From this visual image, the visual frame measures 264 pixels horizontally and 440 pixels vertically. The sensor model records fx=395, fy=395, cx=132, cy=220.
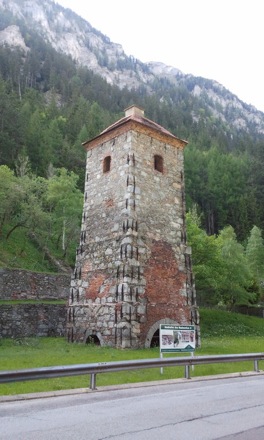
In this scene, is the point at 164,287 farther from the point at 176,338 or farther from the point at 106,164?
the point at 106,164

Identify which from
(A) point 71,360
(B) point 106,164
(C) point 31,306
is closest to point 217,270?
(B) point 106,164

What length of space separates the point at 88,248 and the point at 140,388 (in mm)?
11432

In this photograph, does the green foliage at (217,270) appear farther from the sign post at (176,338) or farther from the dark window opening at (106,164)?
the sign post at (176,338)

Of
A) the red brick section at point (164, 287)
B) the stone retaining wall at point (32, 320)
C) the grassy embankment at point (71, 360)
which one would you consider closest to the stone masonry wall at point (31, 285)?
the stone retaining wall at point (32, 320)

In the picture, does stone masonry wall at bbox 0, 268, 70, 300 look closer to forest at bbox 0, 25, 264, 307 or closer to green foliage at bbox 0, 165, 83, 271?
forest at bbox 0, 25, 264, 307

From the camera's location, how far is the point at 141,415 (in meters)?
6.64

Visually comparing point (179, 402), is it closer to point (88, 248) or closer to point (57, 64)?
point (88, 248)

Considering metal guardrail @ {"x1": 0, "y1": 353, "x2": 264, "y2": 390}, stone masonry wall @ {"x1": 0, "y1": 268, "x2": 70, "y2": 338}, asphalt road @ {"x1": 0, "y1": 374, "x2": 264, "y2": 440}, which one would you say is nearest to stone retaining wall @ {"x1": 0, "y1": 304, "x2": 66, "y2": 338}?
stone masonry wall @ {"x1": 0, "y1": 268, "x2": 70, "y2": 338}

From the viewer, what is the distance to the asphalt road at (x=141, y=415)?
5.48m

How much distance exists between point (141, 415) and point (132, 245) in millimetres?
11941

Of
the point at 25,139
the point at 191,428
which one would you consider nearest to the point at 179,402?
the point at 191,428

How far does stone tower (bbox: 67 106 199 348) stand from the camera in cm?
1792

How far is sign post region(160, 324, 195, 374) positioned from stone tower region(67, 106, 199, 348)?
463 cm

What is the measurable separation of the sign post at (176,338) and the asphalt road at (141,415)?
2.82 metres
